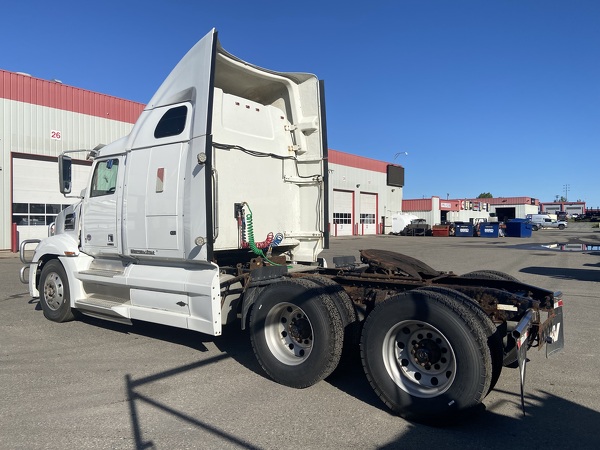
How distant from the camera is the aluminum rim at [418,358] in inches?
149

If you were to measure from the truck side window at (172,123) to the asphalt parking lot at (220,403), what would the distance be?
8.91 ft

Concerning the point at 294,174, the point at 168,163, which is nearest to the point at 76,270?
the point at 168,163

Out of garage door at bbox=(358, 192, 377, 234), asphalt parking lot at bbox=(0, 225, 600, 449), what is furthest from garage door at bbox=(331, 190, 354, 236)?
asphalt parking lot at bbox=(0, 225, 600, 449)

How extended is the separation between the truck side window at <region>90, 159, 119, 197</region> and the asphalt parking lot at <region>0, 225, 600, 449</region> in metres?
2.08

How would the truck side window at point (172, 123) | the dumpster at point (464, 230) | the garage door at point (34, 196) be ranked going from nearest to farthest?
the truck side window at point (172, 123) → the garage door at point (34, 196) → the dumpster at point (464, 230)

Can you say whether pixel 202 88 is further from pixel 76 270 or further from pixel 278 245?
pixel 76 270

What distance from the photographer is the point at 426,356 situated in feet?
12.8

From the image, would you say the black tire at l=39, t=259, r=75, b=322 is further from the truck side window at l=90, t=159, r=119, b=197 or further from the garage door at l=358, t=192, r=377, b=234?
the garage door at l=358, t=192, r=377, b=234

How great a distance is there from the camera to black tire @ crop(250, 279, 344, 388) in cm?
435

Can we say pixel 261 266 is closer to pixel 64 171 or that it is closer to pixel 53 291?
pixel 64 171

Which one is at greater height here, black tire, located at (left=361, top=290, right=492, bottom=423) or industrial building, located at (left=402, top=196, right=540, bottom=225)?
industrial building, located at (left=402, top=196, right=540, bottom=225)

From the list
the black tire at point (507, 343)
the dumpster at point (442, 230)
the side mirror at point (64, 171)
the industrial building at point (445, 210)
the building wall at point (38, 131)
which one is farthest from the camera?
the industrial building at point (445, 210)

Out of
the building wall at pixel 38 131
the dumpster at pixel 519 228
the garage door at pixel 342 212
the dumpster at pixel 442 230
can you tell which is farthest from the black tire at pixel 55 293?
the dumpster at pixel 519 228

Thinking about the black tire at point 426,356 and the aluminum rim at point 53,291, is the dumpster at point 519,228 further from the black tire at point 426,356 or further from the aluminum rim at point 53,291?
the black tire at point 426,356
